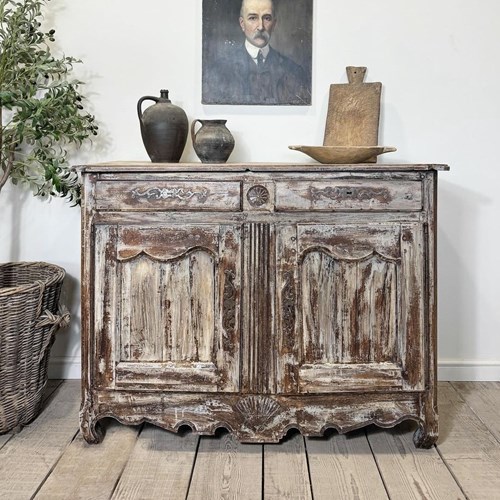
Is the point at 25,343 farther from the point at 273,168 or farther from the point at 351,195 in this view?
the point at 351,195

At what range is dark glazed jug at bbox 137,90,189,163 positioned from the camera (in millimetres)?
2240

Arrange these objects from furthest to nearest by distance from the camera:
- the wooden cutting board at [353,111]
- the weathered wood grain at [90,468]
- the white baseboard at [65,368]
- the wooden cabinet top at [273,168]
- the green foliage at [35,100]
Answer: the white baseboard at [65,368] < the wooden cutting board at [353,111] < the green foliage at [35,100] < the wooden cabinet top at [273,168] < the weathered wood grain at [90,468]

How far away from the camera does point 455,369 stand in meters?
2.63

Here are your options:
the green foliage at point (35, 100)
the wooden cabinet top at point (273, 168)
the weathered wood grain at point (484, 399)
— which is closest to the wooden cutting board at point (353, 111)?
the wooden cabinet top at point (273, 168)

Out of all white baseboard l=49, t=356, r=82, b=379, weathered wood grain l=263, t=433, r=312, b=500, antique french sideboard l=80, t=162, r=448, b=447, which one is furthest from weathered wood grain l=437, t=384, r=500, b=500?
white baseboard l=49, t=356, r=82, b=379

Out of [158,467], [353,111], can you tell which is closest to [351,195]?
[353,111]

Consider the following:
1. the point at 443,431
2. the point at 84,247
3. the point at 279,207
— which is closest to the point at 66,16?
the point at 84,247

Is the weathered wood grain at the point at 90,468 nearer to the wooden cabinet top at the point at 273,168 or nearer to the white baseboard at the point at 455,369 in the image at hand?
the white baseboard at the point at 455,369

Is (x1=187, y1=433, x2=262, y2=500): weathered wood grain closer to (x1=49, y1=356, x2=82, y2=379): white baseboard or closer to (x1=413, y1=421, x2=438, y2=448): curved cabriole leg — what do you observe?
(x1=413, y1=421, x2=438, y2=448): curved cabriole leg

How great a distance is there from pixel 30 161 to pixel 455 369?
1.95 m

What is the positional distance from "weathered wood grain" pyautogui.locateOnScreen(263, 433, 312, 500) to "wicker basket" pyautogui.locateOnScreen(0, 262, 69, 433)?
0.84m

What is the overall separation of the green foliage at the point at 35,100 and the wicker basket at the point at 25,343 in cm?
41

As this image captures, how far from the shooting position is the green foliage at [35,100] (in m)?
2.15

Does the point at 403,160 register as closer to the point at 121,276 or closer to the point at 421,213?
the point at 421,213
